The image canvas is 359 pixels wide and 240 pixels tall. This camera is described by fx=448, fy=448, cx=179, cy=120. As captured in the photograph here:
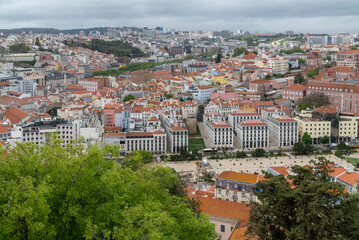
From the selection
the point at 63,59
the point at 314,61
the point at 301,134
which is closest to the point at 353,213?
the point at 301,134

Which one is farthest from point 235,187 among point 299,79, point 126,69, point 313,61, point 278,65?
point 126,69

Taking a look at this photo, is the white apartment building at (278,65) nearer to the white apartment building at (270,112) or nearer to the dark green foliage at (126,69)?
the white apartment building at (270,112)

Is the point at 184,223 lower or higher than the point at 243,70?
lower

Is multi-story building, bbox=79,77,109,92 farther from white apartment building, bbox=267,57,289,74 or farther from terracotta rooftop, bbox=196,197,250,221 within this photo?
terracotta rooftop, bbox=196,197,250,221

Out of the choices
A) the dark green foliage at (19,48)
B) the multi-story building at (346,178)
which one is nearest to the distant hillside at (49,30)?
the dark green foliage at (19,48)

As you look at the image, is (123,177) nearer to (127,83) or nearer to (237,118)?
(237,118)

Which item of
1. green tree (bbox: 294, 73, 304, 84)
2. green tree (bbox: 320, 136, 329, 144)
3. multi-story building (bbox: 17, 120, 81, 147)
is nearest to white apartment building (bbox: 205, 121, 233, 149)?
green tree (bbox: 320, 136, 329, 144)

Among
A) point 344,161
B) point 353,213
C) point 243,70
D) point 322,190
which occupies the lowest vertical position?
point 344,161
